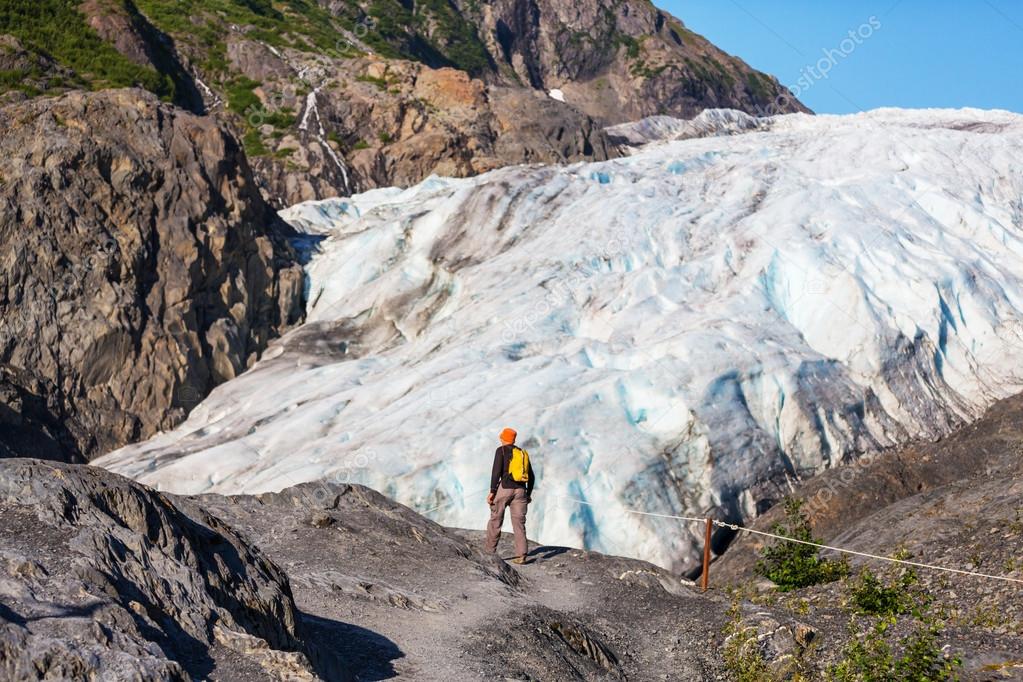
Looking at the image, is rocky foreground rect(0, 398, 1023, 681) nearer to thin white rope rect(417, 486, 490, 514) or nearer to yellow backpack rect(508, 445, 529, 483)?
yellow backpack rect(508, 445, 529, 483)

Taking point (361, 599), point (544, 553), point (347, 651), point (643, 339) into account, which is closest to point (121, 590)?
point (347, 651)

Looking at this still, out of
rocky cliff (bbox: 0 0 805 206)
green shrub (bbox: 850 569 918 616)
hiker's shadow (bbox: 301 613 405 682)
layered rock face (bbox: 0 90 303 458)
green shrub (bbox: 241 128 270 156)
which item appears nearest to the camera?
hiker's shadow (bbox: 301 613 405 682)

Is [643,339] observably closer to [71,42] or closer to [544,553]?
[544,553]

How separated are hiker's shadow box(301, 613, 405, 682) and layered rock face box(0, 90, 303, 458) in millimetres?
19163

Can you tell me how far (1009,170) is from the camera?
120 ft

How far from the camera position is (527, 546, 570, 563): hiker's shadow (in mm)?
15664

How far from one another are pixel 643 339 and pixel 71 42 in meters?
35.3

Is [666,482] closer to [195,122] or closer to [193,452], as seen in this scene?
[193,452]

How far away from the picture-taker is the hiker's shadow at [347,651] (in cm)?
845

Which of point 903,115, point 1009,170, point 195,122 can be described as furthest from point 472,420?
point 903,115

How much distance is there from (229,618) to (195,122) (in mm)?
29356

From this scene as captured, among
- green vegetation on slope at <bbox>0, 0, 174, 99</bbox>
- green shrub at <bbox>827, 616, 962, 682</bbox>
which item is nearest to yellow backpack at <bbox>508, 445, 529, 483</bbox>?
green shrub at <bbox>827, 616, 962, 682</bbox>

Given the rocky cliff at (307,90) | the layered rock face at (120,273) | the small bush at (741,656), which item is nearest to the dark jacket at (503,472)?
the small bush at (741,656)

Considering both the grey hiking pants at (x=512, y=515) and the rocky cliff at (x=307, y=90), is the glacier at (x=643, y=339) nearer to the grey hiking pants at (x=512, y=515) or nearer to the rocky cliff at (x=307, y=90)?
the grey hiking pants at (x=512, y=515)
